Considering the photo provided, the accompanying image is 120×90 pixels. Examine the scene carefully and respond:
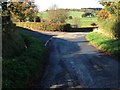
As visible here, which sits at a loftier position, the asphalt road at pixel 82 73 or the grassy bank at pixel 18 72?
the grassy bank at pixel 18 72

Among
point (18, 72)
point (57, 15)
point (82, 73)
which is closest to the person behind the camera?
point (18, 72)

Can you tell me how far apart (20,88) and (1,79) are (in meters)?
0.84

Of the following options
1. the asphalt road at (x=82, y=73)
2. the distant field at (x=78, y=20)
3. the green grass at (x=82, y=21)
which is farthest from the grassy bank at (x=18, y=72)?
the green grass at (x=82, y=21)

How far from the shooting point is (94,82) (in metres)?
13.3

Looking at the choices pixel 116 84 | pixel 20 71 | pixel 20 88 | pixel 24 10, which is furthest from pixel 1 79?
pixel 24 10

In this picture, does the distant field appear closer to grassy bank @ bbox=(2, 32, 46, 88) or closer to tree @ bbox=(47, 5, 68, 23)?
tree @ bbox=(47, 5, 68, 23)

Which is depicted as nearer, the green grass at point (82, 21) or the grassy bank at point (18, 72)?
the grassy bank at point (18, 72)

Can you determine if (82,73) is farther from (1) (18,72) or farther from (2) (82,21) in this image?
(2) (82,21)

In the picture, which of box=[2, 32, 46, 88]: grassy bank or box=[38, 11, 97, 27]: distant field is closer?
box=[2, 32, 46, 88]: grassy bank

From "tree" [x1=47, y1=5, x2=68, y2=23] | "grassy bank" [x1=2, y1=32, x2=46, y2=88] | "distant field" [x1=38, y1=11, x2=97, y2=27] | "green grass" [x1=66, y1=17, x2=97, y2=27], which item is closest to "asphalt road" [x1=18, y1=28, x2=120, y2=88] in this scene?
"grassy bank" [x1=2, y1=32, x2=46, y2=88]

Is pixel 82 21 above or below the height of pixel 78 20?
below

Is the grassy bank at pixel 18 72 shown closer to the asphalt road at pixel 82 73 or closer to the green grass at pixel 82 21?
the asphalt road at pixel 82 73

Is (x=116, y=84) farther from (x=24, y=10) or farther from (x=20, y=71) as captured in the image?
(x=24, y=10)

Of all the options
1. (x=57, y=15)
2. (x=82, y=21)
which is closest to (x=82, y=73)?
(x=57, y=15)
